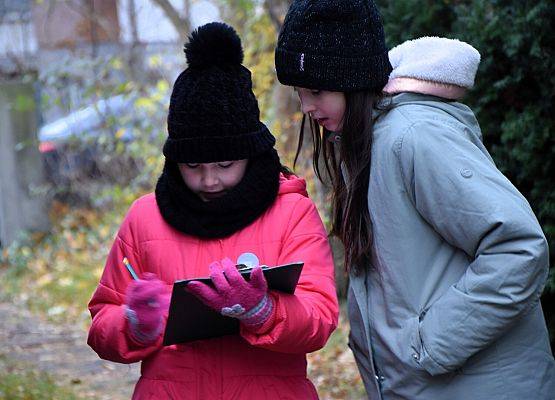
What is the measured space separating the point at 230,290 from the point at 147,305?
0.32m

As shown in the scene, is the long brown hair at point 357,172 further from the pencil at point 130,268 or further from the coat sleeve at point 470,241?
the pencil at point 130,268

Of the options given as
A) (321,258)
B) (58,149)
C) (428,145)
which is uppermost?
(428,145)

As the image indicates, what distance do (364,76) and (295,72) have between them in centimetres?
20

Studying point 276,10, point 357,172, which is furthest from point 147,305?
point 276,10

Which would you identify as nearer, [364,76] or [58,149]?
[364,76]

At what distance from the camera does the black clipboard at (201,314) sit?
229cm

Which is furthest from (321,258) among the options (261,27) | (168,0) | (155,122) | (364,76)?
(155,122)

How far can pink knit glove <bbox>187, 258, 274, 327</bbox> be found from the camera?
225 cm

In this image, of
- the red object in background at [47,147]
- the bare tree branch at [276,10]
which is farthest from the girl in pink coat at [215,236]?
the red object in background at [47,147]

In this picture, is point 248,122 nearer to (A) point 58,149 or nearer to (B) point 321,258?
(B) point 321,258

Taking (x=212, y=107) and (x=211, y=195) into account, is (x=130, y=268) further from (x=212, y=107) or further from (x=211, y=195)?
(x=212, y=107)

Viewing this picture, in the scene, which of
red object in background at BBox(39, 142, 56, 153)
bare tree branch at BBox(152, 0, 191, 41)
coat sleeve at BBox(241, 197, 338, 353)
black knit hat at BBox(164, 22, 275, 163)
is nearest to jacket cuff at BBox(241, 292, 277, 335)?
coat sleeve at BBox(241, 197, 338, 353)

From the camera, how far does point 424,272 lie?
2.42 m

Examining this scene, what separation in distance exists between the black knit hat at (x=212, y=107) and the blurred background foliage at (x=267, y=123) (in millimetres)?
1642
